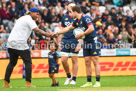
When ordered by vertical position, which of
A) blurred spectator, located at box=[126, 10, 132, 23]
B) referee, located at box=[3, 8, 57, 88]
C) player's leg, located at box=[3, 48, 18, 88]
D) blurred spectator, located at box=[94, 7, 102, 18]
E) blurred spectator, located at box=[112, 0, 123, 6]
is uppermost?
blurred spectator, located at box=[112, 0, 123, 6]

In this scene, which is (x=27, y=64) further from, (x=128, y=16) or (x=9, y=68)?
(x=128, y=16)

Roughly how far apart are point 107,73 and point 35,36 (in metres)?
4.15

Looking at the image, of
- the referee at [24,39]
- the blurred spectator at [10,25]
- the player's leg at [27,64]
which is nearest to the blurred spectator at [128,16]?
the blurred spectator at [10,25]

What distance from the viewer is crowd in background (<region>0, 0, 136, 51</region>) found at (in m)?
19.6

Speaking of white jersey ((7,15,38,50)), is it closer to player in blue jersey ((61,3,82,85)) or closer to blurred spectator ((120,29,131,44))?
player in blue jersey ((61,3,82,85))

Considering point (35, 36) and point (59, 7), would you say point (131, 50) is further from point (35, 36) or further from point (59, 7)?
point (59, 7)

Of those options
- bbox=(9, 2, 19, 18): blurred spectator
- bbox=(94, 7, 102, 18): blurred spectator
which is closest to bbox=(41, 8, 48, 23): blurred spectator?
bbox=(9, 2, 19, 18): blurred spectator

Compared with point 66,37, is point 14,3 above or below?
above

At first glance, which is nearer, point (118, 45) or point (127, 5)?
point (118, 45)

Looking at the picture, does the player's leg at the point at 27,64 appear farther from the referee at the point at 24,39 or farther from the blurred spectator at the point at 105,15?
the blurred spectator at the point at 105,15

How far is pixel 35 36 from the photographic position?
63.2 feet

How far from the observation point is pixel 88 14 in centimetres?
2280

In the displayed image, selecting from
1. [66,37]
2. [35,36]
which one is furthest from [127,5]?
[66,37]

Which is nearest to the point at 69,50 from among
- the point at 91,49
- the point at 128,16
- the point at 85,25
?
the point at 91,49
